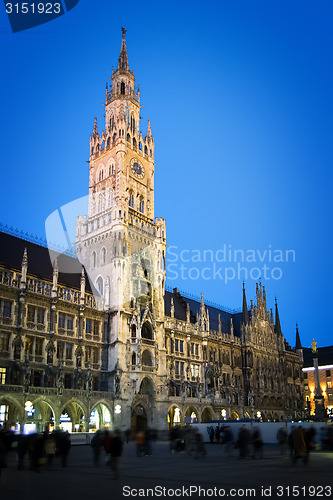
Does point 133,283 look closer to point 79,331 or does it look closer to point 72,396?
point 79,331

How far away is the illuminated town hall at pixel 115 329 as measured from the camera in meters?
45.3

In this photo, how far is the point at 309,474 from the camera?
1889 cm

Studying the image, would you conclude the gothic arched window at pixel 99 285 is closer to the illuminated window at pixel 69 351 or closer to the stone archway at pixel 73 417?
the illuminated window at pixel 69 351

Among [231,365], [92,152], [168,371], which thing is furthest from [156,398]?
[92,152]

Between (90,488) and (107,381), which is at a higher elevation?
(107,381)

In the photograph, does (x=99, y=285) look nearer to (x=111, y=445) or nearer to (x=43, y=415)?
(x=43, y=415)

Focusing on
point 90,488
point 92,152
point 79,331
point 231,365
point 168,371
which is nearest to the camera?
point 90,488

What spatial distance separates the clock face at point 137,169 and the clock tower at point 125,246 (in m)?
0.13

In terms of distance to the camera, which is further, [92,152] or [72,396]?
[92,152]

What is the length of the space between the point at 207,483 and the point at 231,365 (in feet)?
197

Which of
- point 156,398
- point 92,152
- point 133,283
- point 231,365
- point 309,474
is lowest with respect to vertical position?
point 309,474

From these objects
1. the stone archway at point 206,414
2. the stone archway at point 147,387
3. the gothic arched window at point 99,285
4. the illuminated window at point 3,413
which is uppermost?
the gothic arched window at point 99,285

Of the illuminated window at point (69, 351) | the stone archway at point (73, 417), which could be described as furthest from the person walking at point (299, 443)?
the illuminated window at point (69, 351)

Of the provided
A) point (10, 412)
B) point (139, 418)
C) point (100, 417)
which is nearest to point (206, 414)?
point (139, 418)
